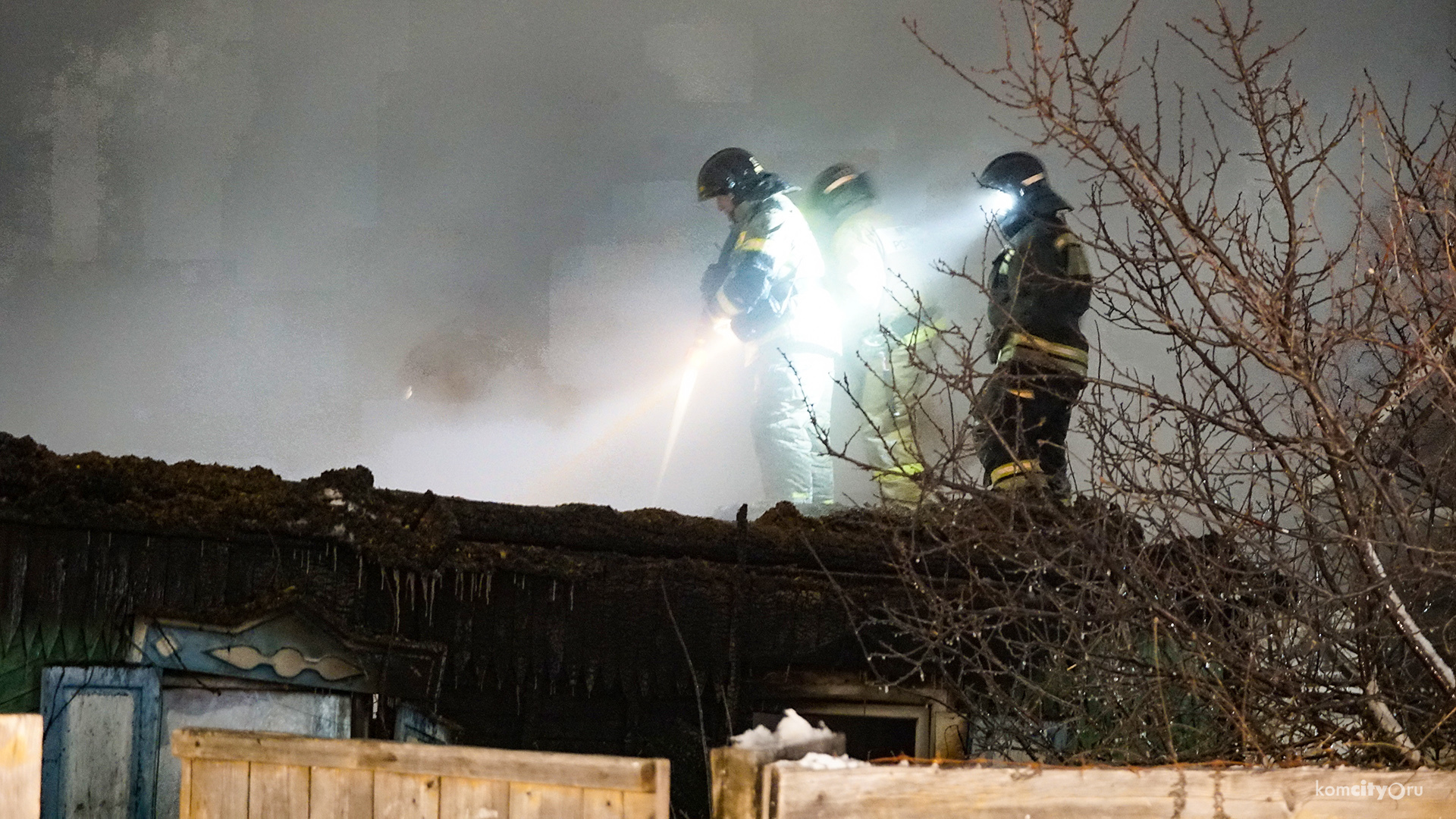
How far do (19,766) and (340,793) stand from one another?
3.41 feet

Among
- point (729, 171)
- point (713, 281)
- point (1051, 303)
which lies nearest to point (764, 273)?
point (713, 281)

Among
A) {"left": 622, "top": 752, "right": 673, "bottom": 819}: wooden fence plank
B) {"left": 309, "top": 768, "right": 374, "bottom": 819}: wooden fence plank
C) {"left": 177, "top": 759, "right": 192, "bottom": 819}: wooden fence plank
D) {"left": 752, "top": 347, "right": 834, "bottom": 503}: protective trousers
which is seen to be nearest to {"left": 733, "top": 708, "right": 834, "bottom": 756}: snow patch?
{"left": 622, "top": 752, "right": 673, "bottom": 819}: wooden fence plank

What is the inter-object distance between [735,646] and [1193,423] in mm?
2939

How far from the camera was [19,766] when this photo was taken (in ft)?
11.9

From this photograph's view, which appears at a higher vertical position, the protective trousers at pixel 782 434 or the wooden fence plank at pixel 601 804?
the protective trousers at pixel 782 434

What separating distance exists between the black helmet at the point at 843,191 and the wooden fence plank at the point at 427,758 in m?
8.30

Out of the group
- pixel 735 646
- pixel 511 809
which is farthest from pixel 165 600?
pixel 511 809

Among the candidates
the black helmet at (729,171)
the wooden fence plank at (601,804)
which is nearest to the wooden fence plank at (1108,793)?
the wooden fence plank at (601,804)

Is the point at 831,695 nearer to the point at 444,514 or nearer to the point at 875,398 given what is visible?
the point at 444,514

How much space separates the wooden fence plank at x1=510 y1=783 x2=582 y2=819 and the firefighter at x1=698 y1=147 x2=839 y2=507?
19.4ft

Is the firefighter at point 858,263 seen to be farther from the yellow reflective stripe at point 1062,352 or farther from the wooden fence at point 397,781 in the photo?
the wooden fence at point 397,781

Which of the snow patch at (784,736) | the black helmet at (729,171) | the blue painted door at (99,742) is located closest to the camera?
the snow patch at (784,736)

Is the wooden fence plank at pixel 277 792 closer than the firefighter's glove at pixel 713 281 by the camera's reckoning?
Yes

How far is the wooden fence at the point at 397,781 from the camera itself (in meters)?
3.17
